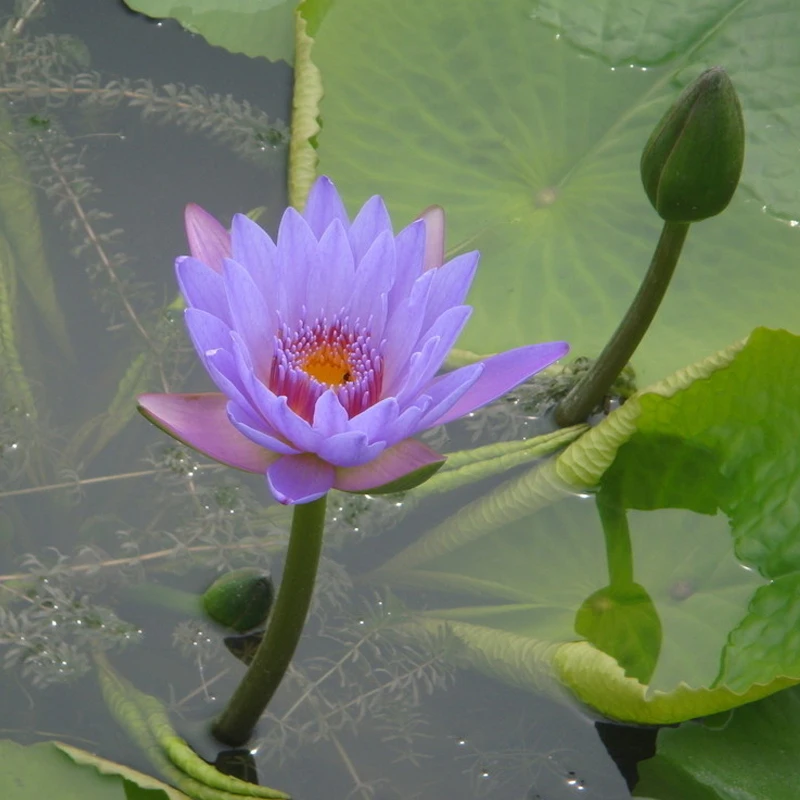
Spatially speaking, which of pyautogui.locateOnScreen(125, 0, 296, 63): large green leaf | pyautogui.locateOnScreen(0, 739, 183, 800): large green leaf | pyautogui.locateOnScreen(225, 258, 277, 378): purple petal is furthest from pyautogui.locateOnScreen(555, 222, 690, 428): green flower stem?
pyautogui.locateOnScreen(125, 0, 296, 63): large green leaf

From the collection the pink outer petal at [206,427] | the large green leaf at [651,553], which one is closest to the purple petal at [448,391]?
the pink outer petal at [206,427]

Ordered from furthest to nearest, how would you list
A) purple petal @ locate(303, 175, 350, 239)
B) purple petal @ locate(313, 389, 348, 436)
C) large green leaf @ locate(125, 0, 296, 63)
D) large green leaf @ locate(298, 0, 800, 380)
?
large green leaf @ locate(125, 0, 296, 63) → large green leaf @ locate(298, 0, 800, 380) → purple petal @ locate(303, 175, 350, 239) → purple petal @ locate(313, 389, 348, 436)

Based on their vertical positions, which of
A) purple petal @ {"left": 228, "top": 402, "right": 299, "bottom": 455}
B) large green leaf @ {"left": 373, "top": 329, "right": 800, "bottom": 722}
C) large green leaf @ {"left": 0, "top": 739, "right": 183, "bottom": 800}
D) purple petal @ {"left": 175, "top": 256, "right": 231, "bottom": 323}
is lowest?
large green leaf @ {"left": 0, "top": 739, "right": 183, "bottom": 800}

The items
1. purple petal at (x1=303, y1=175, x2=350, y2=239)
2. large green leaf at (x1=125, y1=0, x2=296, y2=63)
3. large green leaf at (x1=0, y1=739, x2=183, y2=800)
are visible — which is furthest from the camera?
large green leaf at (x1=125, y1=0, x2=296, y2=63)

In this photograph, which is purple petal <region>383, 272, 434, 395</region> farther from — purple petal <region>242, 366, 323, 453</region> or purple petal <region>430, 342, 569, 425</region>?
purple petal <region>242, 366, 323, 453</region>

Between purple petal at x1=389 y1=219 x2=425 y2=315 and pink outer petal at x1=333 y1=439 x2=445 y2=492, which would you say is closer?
pink outer petal at x1=333 y1=439 x2=445 y2=492

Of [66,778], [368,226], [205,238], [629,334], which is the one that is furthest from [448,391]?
[66,778]

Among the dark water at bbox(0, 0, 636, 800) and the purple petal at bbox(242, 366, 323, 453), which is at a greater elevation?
the purple petal at bbox(242, 366, 323, 453)

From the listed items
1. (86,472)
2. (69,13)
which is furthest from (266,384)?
(69,13)
